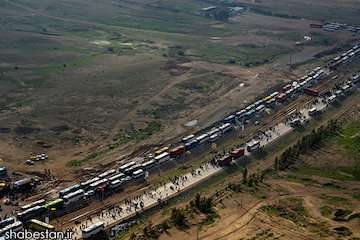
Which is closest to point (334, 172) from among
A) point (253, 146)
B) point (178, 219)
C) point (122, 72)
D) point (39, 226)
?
point (253, 146)

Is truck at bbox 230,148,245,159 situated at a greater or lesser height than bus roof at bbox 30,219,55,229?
greater

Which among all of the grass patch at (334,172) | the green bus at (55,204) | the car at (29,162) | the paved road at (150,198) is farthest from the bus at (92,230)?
the grass patch at (334,172)

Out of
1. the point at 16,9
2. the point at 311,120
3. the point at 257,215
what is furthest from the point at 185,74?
the point at 16,9

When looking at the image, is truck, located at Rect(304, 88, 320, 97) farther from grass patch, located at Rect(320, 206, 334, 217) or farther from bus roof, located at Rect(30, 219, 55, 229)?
bus roof, located at Rect(30, 219, 55, 229)

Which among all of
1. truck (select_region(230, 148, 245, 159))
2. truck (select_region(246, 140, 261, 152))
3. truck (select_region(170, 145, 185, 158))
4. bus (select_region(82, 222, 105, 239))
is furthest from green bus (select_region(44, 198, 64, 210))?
truck (select_region(246, 140, 261, 152))

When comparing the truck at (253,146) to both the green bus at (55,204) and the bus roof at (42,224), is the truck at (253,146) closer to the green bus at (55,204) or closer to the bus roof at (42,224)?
the green bus at (55,204)

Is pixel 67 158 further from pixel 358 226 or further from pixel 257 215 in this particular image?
pixel 358 226
